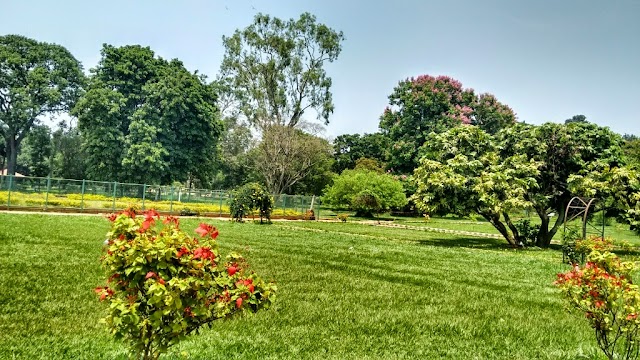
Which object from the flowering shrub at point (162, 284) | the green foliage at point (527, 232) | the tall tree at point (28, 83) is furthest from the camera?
the tall tree at point (28, 83)

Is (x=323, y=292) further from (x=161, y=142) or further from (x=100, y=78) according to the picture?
(x=100, y=78)

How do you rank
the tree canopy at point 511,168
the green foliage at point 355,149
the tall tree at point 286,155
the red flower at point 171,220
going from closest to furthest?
the red flower at point 171,220 < the tree canopy at point 511,168 < the tall tree at point 286,155 < the green foliage at point 355,149

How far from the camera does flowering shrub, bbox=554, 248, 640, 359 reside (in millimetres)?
3770

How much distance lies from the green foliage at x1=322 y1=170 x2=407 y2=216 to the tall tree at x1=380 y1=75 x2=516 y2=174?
905cm

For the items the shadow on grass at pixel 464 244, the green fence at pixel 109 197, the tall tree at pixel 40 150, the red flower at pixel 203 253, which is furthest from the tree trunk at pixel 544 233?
the tall tree at pixel 40 150

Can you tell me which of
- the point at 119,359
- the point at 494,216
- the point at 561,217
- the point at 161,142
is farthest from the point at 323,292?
the point at 161,142

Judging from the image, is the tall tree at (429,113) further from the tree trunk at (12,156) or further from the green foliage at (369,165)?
the tree trunk at (12,156)

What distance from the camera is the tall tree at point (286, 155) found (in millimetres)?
41594

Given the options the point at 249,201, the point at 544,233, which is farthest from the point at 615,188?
the point at 249,201

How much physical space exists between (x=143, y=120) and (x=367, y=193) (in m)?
19.2

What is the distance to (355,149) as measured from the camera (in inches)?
2343

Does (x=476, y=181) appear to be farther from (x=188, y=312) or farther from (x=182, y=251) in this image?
(x=182, y=251)

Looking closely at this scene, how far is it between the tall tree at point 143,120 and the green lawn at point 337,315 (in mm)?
27577

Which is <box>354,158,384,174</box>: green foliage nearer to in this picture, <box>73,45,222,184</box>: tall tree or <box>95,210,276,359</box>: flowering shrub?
<box>73,45,222,184</box>: tall tree
